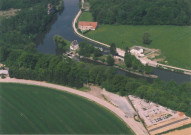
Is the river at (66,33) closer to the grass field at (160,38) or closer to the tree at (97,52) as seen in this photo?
the grass field at (160,38)

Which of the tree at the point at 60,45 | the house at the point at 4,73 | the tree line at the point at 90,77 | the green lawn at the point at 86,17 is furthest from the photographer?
the green lawn at the point at 86,17

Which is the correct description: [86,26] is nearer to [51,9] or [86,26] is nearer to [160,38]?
[51,9]

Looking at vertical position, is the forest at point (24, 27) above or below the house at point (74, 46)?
above

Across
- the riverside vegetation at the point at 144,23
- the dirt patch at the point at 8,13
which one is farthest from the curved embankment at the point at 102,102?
the dirt patch at the point at 8,13

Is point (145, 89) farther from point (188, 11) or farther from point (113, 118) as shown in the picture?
point (188, 11)

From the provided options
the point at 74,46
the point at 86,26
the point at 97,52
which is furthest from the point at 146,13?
the point at 74,46

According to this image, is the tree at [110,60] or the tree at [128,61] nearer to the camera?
the tree at [128,61]

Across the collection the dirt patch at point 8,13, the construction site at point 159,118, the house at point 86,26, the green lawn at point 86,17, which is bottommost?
the construction site at point 159,118

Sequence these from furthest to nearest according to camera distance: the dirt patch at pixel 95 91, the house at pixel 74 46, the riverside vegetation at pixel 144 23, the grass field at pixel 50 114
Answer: the riverside vegetation at pixel 144 23 < the house at pixel 74 46 < the dirt patch at pixel 95 91 < the grass field at pixel 50 114
